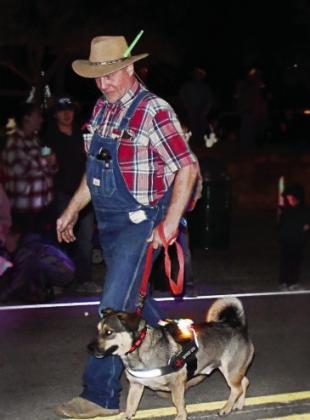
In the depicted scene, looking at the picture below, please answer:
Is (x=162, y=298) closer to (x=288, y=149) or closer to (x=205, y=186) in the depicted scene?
(x=205, y=186)

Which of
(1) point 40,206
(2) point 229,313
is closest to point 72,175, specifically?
(1) point 40,206

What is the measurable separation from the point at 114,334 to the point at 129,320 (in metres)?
0.12

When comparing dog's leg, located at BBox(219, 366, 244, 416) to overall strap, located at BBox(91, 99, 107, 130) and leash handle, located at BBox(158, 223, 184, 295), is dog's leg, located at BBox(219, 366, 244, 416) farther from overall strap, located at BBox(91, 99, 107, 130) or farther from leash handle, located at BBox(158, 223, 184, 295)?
overall strap, located at BBox(91, 99, 107, 130)

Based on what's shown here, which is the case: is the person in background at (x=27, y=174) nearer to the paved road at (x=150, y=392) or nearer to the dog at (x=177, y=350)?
the paved road at (x=150, y=392)

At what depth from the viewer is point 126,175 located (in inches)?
200

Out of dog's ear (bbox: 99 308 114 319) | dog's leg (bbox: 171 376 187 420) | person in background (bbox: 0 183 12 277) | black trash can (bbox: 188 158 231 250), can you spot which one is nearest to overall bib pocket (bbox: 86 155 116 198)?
dog's ear (bbox: 99 308 114 319)

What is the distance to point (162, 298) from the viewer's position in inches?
347

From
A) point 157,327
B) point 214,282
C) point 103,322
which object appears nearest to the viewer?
point 103,322

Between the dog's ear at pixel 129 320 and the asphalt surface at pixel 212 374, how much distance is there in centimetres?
86

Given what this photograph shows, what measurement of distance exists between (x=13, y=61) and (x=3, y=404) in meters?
15.3

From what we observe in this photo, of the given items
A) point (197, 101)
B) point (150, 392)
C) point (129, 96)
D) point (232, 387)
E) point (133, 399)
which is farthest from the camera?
point (197, 101)

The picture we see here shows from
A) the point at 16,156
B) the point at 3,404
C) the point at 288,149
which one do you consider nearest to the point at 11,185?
the point at 16,156

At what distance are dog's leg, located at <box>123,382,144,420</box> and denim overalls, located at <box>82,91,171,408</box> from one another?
18 cm

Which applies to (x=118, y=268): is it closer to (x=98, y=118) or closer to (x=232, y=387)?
(x=98, y=118)
